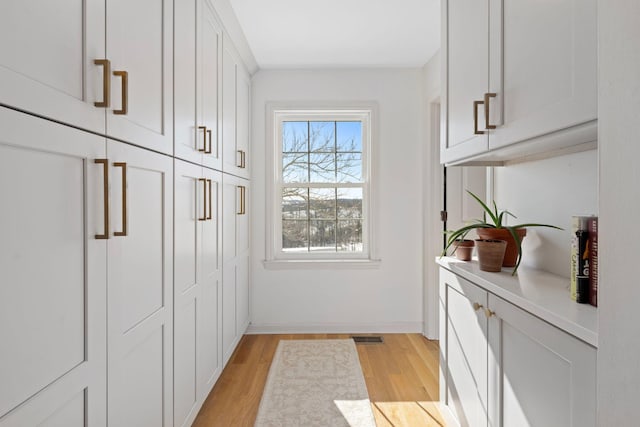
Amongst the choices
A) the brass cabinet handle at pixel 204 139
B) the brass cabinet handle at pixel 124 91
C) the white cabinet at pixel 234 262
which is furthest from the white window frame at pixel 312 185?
the brass cabinet handle at pixel 124 91

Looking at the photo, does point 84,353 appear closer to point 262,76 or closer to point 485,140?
point 485,140

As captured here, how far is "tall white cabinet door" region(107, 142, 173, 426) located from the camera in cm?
118

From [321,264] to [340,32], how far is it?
1972 mm

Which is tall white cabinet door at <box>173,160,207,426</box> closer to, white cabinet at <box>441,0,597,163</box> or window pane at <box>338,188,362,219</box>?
white cabinet at <box>441,0,597,163</box>

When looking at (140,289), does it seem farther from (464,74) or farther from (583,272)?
(464,74)

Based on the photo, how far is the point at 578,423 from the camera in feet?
3.10

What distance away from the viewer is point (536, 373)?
113 cm

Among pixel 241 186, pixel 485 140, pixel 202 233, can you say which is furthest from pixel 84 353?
pixel 241 186

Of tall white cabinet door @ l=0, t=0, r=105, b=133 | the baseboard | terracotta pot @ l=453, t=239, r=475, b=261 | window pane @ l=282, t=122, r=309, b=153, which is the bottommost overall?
the baseboard

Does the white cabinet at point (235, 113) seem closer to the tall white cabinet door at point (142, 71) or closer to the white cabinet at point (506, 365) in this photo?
the tall white cabinet door at point (142, 71)

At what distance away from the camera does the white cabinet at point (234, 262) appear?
2.63 meters

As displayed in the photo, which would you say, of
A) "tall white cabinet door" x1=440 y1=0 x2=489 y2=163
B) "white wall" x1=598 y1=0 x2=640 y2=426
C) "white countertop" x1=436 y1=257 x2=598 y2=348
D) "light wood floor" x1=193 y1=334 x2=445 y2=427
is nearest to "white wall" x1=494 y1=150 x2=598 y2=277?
"white countertop" x1=436 y1=257 x2=598 y2=348

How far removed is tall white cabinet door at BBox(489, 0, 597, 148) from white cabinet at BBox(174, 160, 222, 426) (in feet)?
4.51

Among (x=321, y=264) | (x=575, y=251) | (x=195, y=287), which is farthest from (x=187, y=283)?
(x=321, y=264)
